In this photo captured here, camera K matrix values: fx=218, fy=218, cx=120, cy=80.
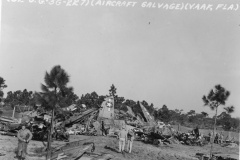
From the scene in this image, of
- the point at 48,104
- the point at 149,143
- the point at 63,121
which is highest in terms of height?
the point at 48,104

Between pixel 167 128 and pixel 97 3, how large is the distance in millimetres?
15443

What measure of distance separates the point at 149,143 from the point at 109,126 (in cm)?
454

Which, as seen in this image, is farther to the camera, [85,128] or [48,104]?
[85,128]

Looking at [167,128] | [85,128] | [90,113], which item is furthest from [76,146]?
[167,128]

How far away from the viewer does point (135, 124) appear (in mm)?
22938

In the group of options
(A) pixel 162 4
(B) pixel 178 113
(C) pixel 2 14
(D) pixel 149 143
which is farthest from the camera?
(B) pixel 178 113

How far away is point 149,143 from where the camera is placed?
17031 mm

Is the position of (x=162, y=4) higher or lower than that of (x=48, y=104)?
higher

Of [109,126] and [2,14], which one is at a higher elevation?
[2,14]

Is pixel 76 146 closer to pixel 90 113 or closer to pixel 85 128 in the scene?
pixel 85 128

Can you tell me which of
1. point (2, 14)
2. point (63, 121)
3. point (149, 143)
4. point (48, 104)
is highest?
point (2, 14)

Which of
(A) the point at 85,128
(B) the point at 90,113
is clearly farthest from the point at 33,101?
(B) the point at 90,113

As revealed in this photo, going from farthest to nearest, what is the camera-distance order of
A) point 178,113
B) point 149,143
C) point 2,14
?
point 178,113 < point 149,143 < point 2,14

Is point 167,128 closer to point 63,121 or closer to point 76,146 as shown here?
point 63,121
